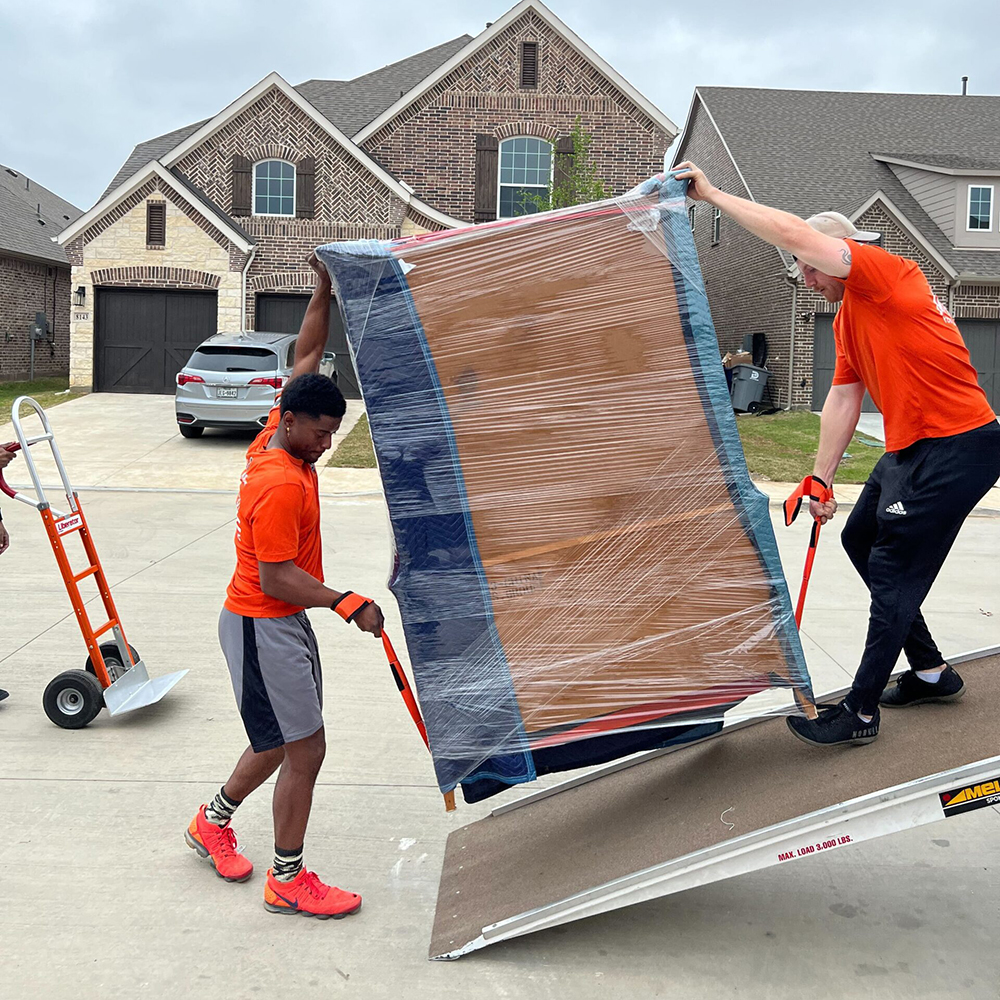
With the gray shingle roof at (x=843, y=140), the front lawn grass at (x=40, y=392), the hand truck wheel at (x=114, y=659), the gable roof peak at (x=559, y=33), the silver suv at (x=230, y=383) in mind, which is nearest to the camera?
the hand truck wheel at (x=114, y=659)

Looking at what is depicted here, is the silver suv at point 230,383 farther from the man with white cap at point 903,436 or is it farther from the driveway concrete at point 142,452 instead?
the man with white cap at point 903,436

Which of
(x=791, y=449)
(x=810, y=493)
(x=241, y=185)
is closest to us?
(x=810, y=493)

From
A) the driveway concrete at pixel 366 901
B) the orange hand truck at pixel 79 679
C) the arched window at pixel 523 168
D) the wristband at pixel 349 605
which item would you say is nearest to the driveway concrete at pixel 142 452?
the arched window at pixel 523 168

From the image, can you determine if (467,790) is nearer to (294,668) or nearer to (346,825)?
(294,668)

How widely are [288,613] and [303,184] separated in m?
20.7

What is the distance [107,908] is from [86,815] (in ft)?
2.51

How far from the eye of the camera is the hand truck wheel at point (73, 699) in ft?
15.7

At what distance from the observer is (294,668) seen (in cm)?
318

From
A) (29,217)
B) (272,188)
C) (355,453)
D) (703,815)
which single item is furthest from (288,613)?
(29,217)

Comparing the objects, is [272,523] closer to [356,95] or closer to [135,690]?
[135,690]

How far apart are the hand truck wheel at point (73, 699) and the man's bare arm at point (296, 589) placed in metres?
2.19

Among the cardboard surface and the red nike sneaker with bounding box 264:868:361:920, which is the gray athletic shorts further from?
the cardboard surface

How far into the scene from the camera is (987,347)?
2339 cm

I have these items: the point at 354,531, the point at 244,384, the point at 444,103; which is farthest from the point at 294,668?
the point at 444,103
